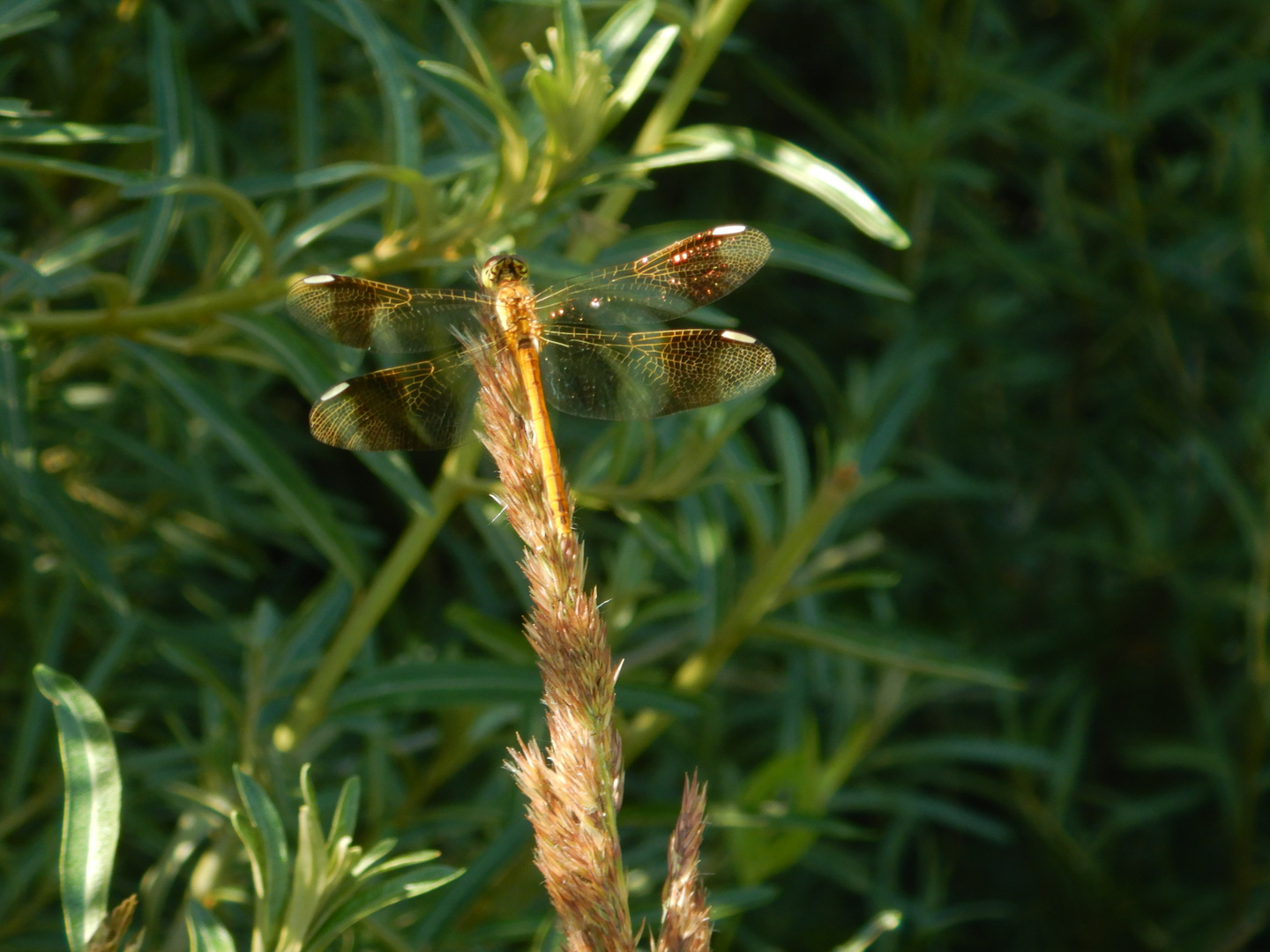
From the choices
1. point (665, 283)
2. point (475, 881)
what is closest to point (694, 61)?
point (665, 283)

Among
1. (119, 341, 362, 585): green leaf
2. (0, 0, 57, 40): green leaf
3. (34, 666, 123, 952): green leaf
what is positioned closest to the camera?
(34, 666, 123, 952): green leaf

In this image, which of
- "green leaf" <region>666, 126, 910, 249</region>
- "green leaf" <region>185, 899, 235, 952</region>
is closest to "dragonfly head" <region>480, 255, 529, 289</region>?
"green leaf" <region>666, 126, 910, 249</region>

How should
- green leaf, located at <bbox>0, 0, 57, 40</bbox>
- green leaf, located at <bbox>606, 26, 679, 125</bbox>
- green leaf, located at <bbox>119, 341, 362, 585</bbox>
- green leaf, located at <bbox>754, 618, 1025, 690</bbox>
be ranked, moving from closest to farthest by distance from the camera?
green leaf, located at <bbox>0, 0, 57, 40</bbox> < green leaf, located at <bbox>606, 26, 679, 125</bbox> < green leaf, located at <bbox>119, 341, 362, 585</bbox> < green leaf, located at <bbox>754, 618, 1025, 690</bbox>

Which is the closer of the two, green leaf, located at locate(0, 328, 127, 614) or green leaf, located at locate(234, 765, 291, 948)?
green leaf, located at locate(234, 765, 291, 948)

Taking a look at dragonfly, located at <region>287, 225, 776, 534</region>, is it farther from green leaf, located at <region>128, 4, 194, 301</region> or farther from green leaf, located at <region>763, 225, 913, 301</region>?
green leaf, located at <region>128, 4, 194, 301</region>

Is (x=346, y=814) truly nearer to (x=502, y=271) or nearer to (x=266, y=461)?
(x=266, y=461)

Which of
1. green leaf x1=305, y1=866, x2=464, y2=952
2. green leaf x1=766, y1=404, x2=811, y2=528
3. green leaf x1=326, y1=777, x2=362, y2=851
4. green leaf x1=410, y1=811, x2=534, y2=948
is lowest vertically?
green leaf x1=410, y1=811, x2=534, y2=948

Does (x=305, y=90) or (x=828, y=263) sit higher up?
(x=305, y=90)
